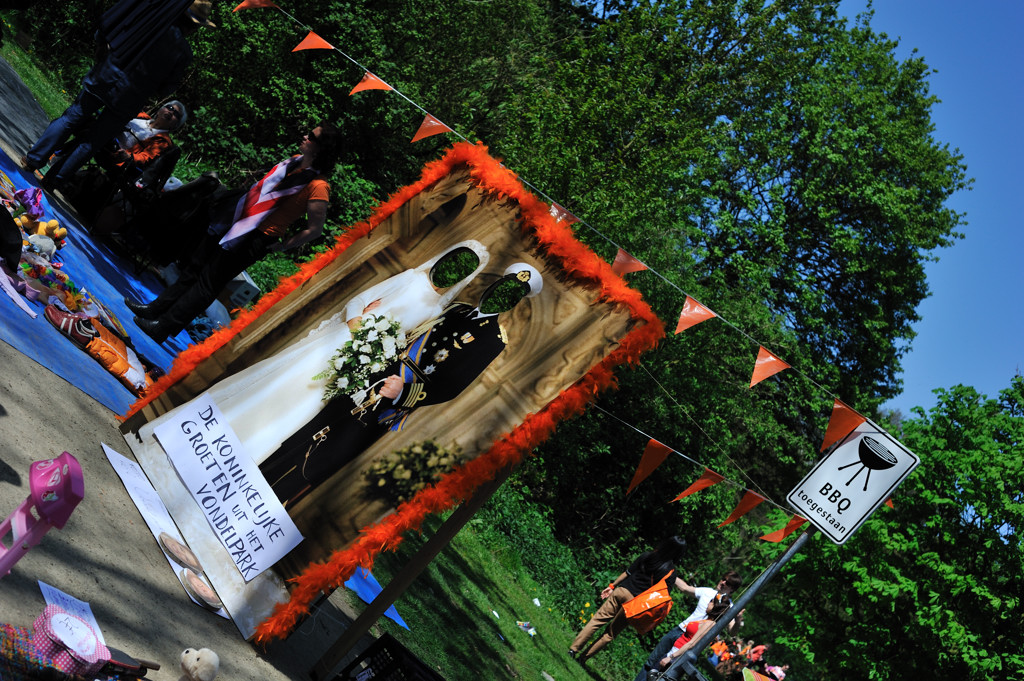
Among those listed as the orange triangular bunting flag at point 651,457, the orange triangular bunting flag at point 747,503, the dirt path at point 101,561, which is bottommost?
the dirt path at point 101,561

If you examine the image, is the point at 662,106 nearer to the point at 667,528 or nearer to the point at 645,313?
the point at 667,528

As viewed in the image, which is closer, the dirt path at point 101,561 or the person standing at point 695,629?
the dirt path at point 101,561

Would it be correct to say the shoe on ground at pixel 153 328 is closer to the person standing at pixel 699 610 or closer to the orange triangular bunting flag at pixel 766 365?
the orange triangular bunting flag at pixel 766 365

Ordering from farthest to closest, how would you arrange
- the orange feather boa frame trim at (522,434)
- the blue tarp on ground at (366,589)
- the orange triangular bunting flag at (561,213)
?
the blue tarp on ground at (366,589), the orange triangular bunting flag at (561,213), the orange feather boa frame trim at (522,434)

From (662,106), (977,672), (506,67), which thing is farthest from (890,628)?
(506,67)

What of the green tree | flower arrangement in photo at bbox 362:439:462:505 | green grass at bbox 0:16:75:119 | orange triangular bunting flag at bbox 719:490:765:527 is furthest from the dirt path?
the green tree

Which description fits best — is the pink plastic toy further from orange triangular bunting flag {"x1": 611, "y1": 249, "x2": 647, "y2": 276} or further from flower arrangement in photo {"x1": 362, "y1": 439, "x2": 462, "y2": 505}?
orange triangular bunting flag {"x1": 611, "y1": 249, "x2": 647, "y2": 276}

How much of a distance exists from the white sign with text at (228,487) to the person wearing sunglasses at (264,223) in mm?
1953

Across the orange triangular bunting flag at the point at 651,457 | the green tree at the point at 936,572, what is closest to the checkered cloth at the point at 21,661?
the orange triangular bunting flag at the point at 651,457

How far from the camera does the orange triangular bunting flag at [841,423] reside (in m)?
6.06

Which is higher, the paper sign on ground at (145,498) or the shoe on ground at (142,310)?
the shoe on ground at (142,310)

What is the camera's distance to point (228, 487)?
4.41 metres

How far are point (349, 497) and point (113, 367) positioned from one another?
2.37 metres

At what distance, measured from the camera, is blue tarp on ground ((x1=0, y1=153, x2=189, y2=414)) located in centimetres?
486
